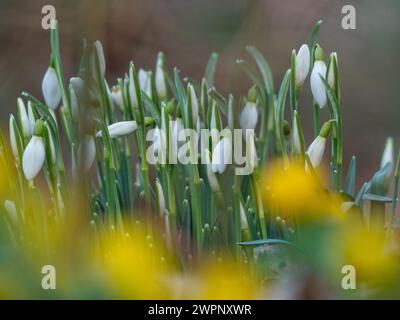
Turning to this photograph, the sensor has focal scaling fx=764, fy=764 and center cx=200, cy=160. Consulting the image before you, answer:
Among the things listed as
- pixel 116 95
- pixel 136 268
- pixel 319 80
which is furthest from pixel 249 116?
pixel 136 268

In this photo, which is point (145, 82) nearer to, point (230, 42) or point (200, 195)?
point (200, 195)

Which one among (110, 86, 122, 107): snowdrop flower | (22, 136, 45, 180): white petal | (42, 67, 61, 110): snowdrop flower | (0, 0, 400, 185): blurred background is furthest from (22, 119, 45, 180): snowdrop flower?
(0, 0, 400, 185): blurred background

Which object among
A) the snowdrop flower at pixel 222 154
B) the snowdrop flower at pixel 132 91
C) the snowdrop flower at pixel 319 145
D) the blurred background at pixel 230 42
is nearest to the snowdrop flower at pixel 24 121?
the snowdrop flower at pixel 132 91

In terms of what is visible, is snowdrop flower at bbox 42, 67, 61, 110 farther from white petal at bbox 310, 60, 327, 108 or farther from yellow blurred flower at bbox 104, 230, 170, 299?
white petal at bbox 310, 60, 327, 108

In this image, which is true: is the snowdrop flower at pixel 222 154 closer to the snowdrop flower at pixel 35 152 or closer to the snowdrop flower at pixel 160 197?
the snowdrop flower at pixel 160 197
